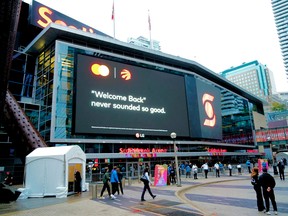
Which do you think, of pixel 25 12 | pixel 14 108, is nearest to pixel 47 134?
pixel 14 108

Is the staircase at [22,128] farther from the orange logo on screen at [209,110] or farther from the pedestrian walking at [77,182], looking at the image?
the orange logo on screen at [209,110]

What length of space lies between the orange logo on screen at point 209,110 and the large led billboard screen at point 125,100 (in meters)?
8.04

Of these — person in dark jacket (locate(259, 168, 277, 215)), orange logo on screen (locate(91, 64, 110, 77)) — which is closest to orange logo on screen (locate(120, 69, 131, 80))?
orange logo on screen (locate(91, 64, 110, 77))

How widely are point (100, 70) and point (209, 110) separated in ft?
94.2

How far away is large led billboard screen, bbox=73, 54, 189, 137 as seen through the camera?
36.2 metres

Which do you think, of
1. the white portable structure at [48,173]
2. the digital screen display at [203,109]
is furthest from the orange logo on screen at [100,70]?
the white portable structure at [48,173]

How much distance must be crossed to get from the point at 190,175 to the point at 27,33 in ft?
124

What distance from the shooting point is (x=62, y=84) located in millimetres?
35656

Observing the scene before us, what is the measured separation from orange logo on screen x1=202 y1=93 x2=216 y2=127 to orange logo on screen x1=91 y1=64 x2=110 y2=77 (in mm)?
24944

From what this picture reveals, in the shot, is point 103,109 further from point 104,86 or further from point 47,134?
point 47,134

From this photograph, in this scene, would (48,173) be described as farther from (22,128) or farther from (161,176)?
(161,176)

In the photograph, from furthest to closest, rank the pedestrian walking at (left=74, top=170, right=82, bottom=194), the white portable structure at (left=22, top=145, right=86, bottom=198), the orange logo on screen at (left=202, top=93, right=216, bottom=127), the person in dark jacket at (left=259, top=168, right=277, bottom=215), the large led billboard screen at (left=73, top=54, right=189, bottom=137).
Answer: the orange logo on screen at (left=202, top=93, right=216, bottom=127) → the large led billboard screen at (left=73, top=54, right=189, bottom=137) → the pedestrian walking at (left=74, top=170, right=82, bottom=194) → the white portable structure at (left=22, top=145, right=86, bottom=198) → the person in dark jacket at (left=259, top=168, right=277, bottom=215)

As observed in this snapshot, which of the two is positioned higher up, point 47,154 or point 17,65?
point 17,65

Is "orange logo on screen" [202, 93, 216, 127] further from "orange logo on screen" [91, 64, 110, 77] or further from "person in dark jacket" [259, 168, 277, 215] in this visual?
"person in dark jacket" [259, 168, 277, 215]
